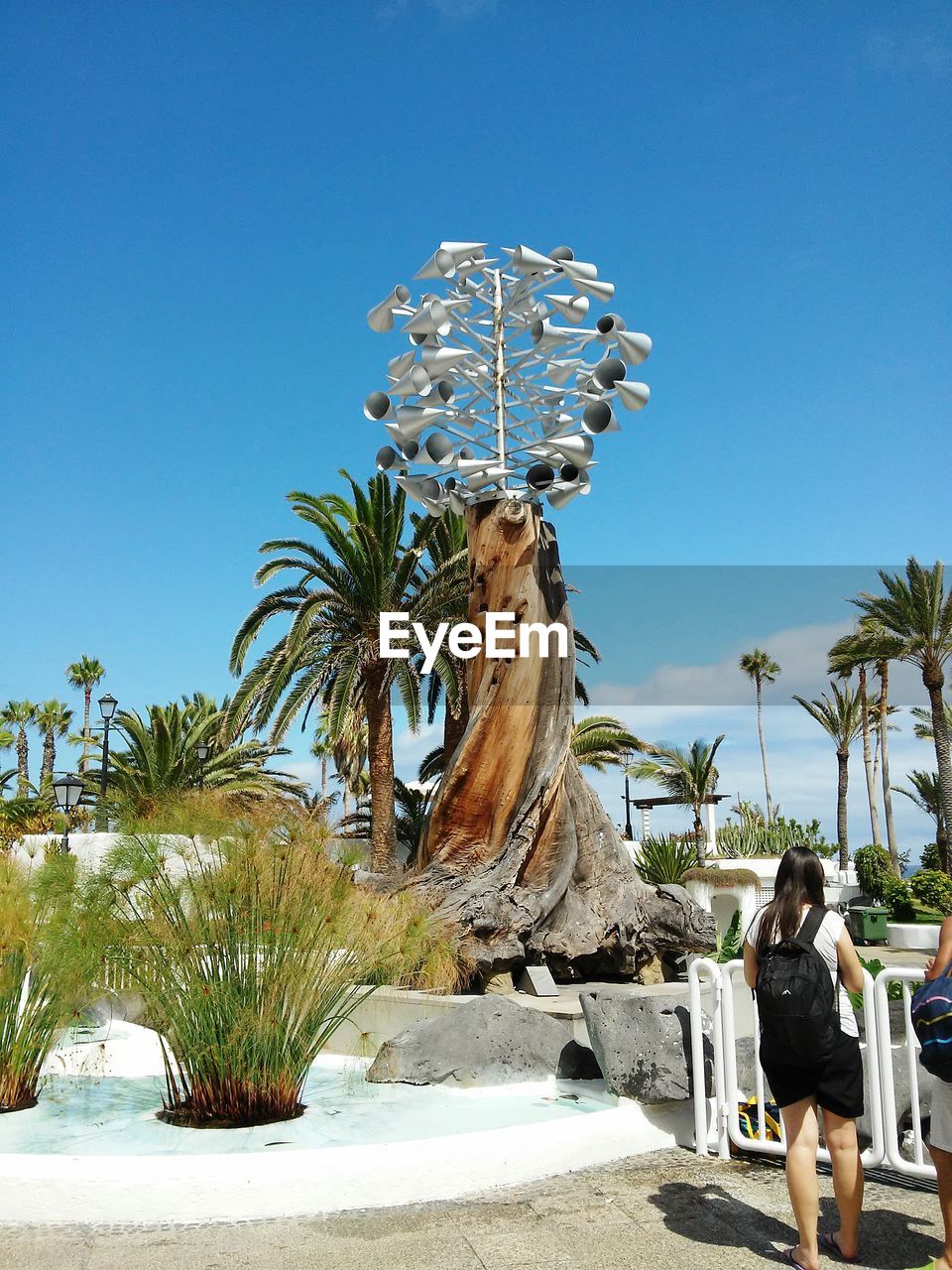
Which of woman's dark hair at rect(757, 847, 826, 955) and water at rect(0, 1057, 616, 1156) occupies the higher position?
woman's dark hair at rect(757, 847, 826, 955)

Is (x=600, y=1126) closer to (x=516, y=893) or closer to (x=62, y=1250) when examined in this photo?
(x=62, y=1250)

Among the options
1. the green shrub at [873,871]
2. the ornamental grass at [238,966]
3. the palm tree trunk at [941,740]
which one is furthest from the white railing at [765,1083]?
the palm tree trunk at [941,740]

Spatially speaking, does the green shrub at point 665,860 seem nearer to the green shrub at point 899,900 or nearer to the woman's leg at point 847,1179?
the green shrub at point 899,900

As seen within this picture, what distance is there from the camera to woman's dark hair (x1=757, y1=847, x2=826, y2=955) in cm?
410

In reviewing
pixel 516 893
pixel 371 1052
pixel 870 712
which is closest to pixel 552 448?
pixel 516 893

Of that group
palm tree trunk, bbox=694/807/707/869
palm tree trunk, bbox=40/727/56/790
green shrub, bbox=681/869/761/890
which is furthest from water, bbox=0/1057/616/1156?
palm tree trunk, bbox=40/727/56/790

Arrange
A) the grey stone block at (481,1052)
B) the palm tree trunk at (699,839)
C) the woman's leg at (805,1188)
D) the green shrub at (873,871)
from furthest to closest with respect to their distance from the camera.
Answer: the palm tree trunk at (699,839) → the green shrub at (873,871) → the grey stone block at (481,1052) → the woman's leg at (805,1188)

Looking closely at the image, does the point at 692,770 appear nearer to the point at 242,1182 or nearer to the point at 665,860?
the point at 665,860

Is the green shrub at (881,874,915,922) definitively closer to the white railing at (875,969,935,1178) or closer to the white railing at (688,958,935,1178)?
the white railing at (688,958,935,1178)

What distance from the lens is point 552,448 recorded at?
12.1m

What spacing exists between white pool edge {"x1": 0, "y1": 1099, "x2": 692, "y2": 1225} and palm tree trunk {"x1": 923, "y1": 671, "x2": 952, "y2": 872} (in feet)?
95.5

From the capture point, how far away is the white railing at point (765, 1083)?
15.3ft

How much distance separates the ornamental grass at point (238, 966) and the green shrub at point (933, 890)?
21980 millimetres

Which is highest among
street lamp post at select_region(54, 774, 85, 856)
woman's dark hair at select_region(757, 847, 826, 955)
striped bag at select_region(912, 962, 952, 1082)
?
street lamp post at select_region(54, 774, 85, 856)
